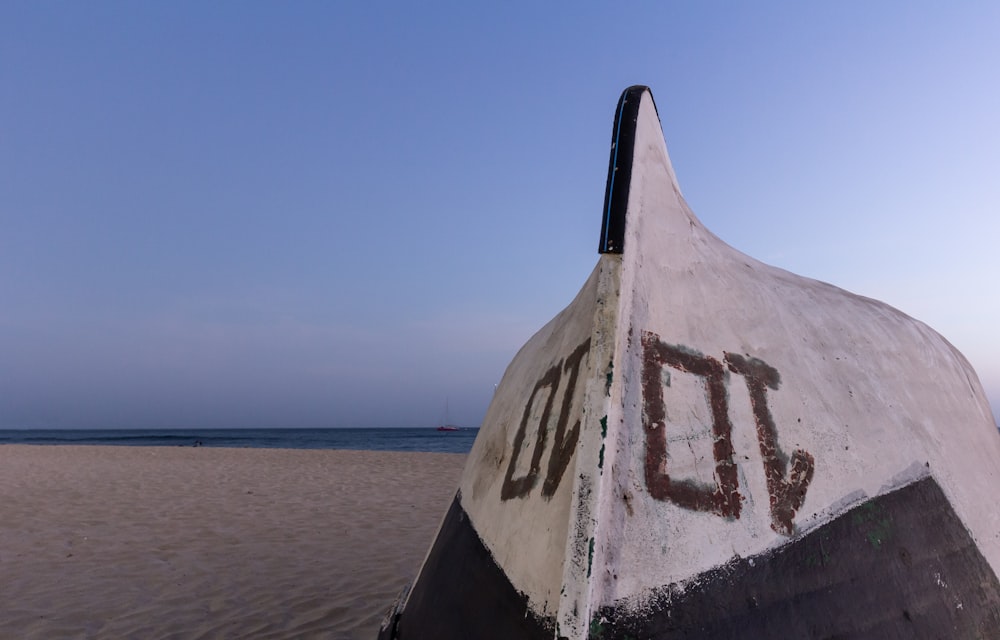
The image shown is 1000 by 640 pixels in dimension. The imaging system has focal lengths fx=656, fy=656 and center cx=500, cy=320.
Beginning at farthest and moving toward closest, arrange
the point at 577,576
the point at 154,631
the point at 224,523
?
the point at 224,523 → the point at 154,631 → the point at 577,576

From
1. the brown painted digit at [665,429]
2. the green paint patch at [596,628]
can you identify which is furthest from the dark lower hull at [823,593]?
the brown painted digit at [665,429]

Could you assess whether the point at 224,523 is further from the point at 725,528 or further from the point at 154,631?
the point at 725,528

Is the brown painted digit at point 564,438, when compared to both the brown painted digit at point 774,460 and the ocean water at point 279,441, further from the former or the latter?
the ocean water at point 279,441

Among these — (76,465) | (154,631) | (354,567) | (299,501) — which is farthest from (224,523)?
(76,465)

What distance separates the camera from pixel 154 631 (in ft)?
13.1

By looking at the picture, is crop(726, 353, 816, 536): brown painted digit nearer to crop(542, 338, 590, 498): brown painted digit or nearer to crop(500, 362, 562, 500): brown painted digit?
crop(542, 338, 590, 498): brown painted digit

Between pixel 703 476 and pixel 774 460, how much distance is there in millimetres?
248

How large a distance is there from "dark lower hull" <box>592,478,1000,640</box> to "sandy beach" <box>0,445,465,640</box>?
292 centimetres

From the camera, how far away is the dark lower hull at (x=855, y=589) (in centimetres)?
157

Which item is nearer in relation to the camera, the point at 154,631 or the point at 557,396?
the point at 557,396

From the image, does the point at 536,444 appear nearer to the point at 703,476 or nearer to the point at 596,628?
Result: the point at 703,476

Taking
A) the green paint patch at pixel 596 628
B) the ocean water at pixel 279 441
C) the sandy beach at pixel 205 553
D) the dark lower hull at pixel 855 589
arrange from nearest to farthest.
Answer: the green paint patch at pixel 596 628
the dark lower hull at pixel 855 589
the sandy beach at pixel 205 553
the ocean water at pixel 279 441

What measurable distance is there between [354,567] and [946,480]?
465cm

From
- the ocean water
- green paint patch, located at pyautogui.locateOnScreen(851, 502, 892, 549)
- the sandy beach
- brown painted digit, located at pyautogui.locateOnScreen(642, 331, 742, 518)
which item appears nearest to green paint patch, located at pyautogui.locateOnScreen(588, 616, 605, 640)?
brown painted digit, located at pyautogui.locateOnScreen(642, 331, 742, 518)
